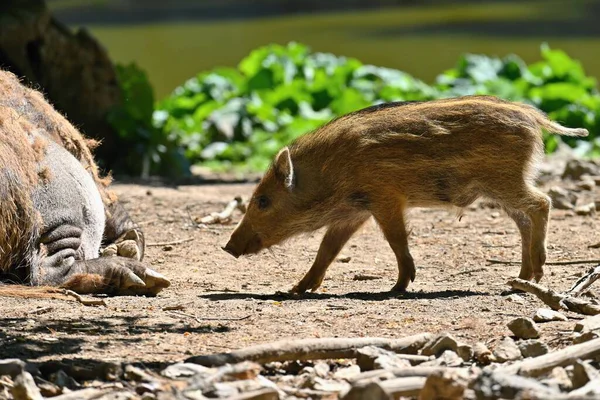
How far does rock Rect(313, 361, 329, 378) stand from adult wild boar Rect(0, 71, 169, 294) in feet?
5.76

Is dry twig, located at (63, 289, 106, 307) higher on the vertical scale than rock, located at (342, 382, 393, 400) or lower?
lower

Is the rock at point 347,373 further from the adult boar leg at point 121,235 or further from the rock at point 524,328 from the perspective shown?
the adult boar leg at point 121,235

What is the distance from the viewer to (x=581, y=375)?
12.5ft

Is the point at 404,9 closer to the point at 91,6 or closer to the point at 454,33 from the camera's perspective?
the point at 454,33

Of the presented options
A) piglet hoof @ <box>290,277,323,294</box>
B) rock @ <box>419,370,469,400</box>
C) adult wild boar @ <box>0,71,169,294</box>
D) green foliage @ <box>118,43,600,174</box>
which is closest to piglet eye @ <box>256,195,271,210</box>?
piglet hoof @ <box>290,277,323,294</box>

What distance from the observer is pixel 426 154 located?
6000 millimetres

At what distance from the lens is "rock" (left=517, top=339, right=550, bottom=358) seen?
4.27 metres

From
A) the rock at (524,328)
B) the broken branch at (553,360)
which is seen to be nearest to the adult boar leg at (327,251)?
the rock at (524,328)

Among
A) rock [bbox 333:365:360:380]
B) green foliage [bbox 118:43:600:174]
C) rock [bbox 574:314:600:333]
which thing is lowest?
rock [bbox 333:365:360:380]

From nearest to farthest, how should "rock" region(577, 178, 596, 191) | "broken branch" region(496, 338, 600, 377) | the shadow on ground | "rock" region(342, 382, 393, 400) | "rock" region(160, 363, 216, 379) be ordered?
"rock" region(342, 382, 393, 400)
"broken branch" region(496, 338, 600, 377)
"rock" region(160, 363, 216, 379)
the shadow on ground
"rock" region(577, 178, 596, 191)

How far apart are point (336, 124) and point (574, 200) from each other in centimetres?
268

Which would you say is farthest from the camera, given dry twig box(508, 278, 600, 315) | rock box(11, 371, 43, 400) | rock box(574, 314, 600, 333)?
dry twig box(508, 278, 600, 315)

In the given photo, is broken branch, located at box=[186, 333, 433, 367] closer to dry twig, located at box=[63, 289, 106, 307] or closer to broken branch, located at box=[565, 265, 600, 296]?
broken branch, located at box=[565, 265, 600, 296]

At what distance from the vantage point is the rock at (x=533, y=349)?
4266 millimetres
